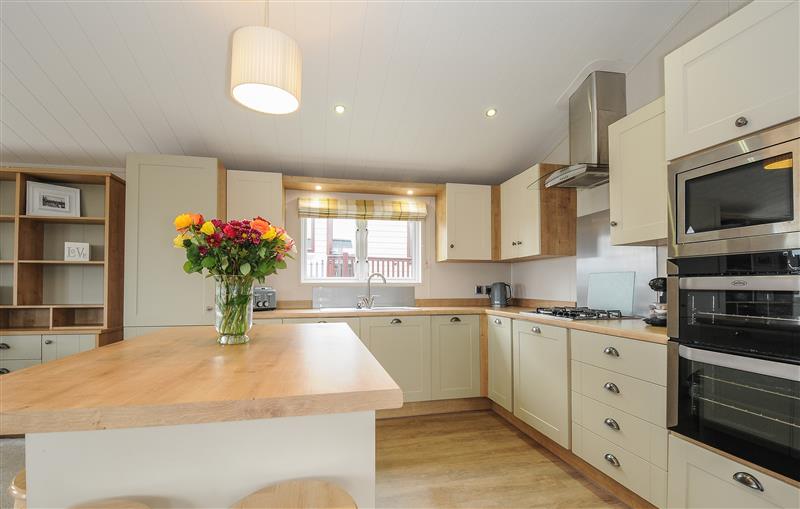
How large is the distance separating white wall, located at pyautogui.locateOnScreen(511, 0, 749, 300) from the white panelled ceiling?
3.4 inches

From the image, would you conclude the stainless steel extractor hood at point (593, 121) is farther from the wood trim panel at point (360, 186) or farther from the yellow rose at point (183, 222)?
the yellow rose at point (183, 222)

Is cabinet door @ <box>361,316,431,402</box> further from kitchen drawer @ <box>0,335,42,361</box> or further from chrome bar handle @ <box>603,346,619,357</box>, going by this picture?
kitchen drawer @ <box>0,335,42,361</box>

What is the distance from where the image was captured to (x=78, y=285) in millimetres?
3471

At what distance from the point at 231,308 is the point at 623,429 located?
1973 millimetres

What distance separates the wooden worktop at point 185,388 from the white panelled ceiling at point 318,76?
2051 mm

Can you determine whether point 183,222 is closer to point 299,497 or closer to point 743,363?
point 299,497

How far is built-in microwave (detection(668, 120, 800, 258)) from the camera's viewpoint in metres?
1.38

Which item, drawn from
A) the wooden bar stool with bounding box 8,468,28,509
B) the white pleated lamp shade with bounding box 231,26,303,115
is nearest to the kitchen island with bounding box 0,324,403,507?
the wooden bar stool with bounding box 8,468,28,509

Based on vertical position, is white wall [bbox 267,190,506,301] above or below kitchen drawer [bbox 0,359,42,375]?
above

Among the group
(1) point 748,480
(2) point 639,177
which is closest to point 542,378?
(1) point 748,480

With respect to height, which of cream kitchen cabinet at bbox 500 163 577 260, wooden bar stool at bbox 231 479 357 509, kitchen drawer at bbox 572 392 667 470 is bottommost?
kitchen drawer at bbox 572 392 667 470

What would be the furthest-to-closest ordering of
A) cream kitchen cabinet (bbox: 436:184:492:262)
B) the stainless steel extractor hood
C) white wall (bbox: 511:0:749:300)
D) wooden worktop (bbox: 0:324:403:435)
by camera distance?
cream kitchen cabinet (bbox: 436:184:492:262), the stainless steel extractor hood, white wall (bbox: 511:0:749:300), wooden worktop (bbox: 0:324:403:435)

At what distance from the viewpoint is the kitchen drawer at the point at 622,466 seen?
1819 mm

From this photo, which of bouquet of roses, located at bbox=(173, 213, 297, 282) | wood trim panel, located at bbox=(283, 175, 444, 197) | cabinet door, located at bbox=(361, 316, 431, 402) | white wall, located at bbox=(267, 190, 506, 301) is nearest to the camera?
bouquet of roses, located at bbox=(173, 213, 297, 282)
